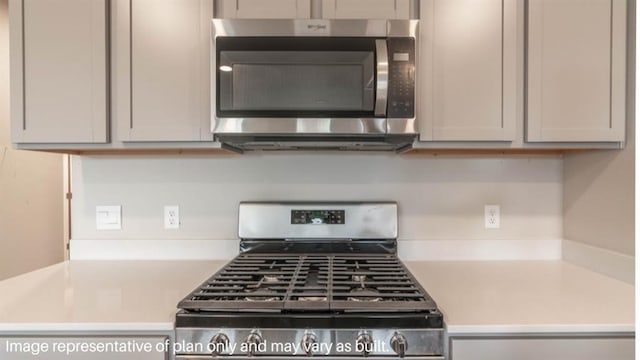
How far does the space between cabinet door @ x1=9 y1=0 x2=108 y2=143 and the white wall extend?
5.31 feet

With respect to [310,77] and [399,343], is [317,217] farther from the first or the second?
[399,343]

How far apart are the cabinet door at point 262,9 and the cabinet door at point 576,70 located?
0.87m

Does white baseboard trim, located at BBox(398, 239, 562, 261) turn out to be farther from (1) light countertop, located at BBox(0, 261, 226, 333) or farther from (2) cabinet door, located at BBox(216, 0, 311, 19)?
(2) cabinet door, located at BBox(216, 0, 311, 19)

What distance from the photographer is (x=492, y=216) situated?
1.78 metres

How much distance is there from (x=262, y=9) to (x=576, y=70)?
1.19 m

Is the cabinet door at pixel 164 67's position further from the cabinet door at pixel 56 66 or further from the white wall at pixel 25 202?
the white wall at pixel 25 202

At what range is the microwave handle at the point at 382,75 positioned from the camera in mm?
1335

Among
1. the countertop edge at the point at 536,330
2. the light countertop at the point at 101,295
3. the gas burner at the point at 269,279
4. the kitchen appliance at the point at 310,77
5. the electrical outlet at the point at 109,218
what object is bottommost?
the countertop edge at the point at 536,330

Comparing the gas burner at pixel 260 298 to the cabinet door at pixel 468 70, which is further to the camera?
the cabinet door at pixel 468 70

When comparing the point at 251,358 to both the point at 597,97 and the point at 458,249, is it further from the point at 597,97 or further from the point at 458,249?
the point at 597,97

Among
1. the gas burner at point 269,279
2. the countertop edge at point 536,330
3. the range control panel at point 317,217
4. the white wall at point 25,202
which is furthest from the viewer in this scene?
the white wall at point 25,202

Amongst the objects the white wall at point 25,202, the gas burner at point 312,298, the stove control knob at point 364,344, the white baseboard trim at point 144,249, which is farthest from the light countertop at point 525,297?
the white wall at point 25,202

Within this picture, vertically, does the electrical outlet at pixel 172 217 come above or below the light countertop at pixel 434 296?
above

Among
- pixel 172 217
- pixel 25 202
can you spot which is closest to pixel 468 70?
pixel 172 217
